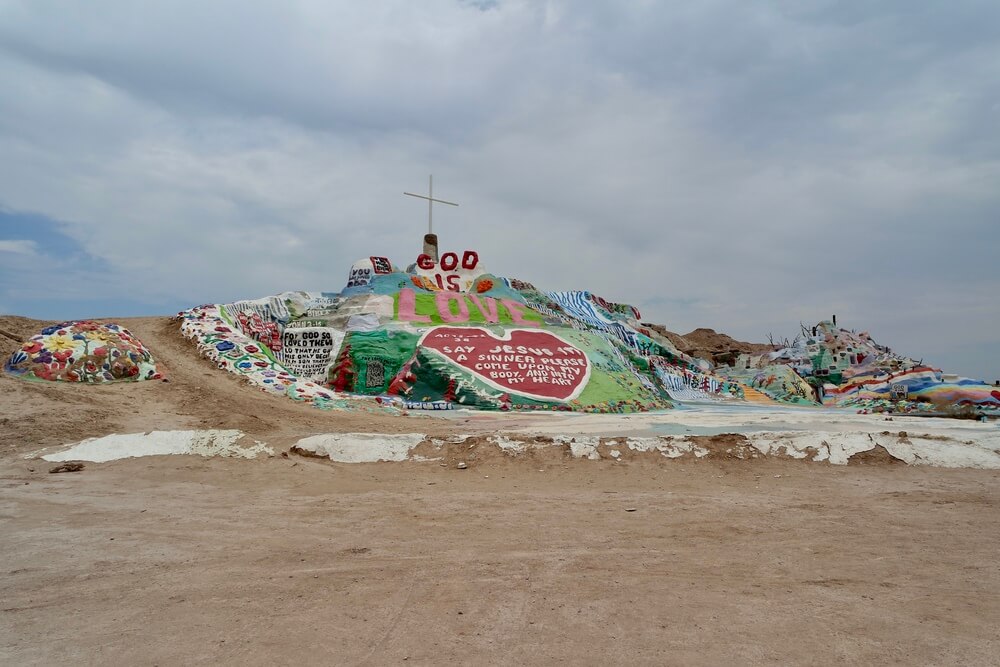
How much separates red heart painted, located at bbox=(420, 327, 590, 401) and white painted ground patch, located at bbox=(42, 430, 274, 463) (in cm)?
842

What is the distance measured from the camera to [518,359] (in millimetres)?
16828

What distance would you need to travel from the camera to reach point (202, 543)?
15.4 ft

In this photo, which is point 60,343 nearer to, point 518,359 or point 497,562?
point 518,359

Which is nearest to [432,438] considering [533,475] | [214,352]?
[533,475]

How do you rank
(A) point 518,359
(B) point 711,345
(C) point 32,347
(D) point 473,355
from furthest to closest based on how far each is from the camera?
(B) point 711,345, (A) point 518,359, (D) point 473,355, (C) point 32,347

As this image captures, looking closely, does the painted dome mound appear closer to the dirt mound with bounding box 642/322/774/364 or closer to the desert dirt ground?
the desert dirt ground

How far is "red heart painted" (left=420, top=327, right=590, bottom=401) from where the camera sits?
1599 cm

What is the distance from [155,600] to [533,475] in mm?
4479

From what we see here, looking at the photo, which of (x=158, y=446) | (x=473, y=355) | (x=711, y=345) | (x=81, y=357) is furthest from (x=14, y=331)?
(x=711, y=345)

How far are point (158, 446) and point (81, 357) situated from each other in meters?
6.00

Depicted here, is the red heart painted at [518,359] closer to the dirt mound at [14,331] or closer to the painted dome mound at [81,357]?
the painted dome mound at [81,357]

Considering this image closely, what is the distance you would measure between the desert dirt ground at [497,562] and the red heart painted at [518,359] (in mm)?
8132

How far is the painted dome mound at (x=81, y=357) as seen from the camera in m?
11.8

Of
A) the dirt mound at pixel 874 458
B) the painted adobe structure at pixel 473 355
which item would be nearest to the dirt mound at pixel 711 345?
the painted adobe structure at pixel 473 355
